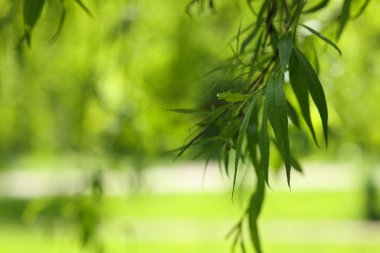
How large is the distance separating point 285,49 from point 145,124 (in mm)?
1817

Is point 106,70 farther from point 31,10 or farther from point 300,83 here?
point 300,83

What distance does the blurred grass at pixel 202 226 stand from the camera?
23.7 feet

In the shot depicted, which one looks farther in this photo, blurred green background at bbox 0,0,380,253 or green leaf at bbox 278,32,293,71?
blurred green background at bbox 0,0,380,253

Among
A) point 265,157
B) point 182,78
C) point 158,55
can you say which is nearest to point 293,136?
point 265,157

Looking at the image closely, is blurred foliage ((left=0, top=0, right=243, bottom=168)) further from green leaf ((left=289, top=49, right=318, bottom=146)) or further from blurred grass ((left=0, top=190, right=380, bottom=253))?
blurred grass ((left=0, top=190, right=380, bottom=253))

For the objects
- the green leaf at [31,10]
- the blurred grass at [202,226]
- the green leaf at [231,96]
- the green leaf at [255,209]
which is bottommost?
the blurred grass at [202,226]

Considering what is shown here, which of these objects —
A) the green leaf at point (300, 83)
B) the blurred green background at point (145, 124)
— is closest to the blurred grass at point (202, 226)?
the blurred green background at point (145, 124)

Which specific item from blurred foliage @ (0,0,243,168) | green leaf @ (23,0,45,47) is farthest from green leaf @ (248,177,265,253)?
green leaf @ (23,0,45,47)

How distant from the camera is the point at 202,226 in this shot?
29.3 ft

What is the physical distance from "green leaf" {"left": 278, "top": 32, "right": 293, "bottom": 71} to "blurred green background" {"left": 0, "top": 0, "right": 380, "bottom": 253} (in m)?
0.24

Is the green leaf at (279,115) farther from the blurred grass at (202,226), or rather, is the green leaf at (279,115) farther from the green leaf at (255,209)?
the blurred grass at (202,226)

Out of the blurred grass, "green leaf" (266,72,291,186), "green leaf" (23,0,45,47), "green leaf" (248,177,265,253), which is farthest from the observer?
the blurred grass

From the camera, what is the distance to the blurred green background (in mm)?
2717

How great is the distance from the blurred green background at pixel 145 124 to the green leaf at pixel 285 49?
236 millimetres
